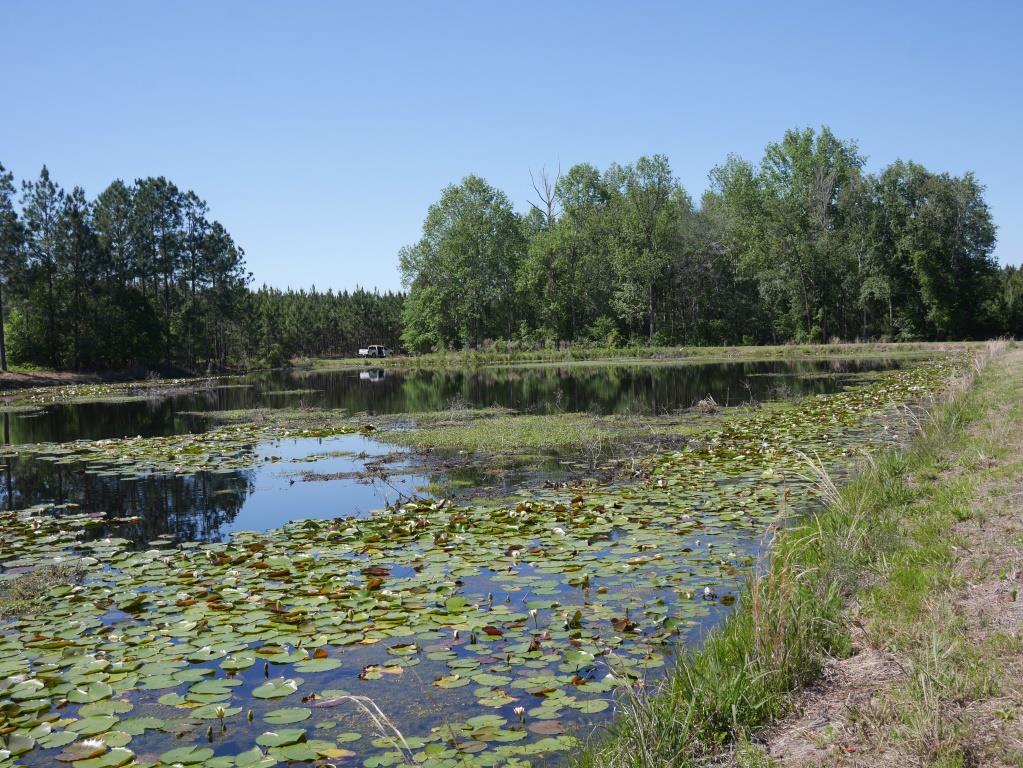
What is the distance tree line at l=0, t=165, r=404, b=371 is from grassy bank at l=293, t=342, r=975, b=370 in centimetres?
1686

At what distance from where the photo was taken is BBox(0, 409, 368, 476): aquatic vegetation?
52.9ft

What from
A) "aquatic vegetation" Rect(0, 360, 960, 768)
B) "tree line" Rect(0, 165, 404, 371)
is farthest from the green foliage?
"aquatic vegetation" Rect(0, 360, 960, 768)

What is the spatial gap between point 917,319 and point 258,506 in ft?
205

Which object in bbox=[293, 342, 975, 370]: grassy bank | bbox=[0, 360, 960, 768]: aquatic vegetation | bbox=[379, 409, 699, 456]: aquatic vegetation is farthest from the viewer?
bbox=[293, 342, 975, 370]: grassy bank

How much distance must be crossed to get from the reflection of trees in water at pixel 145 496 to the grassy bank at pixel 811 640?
25.4 feet

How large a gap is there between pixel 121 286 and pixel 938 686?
2601 inches

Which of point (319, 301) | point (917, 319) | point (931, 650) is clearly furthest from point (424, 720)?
point (319, 301)

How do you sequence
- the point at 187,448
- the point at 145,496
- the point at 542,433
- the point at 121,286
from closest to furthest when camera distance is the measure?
the point at 145,496
the point at 187,448
the point at 542,433
the point at 121,286

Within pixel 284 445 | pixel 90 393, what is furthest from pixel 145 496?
pixel 90 393

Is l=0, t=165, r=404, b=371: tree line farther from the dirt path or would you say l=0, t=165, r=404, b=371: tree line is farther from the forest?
the dirt path

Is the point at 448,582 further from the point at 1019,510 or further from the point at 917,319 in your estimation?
the point at 917,319

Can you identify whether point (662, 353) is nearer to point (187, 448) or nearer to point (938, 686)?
point (187, 448)

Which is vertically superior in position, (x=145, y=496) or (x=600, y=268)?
(x=600, y=268)

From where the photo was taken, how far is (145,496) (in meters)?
13.2
